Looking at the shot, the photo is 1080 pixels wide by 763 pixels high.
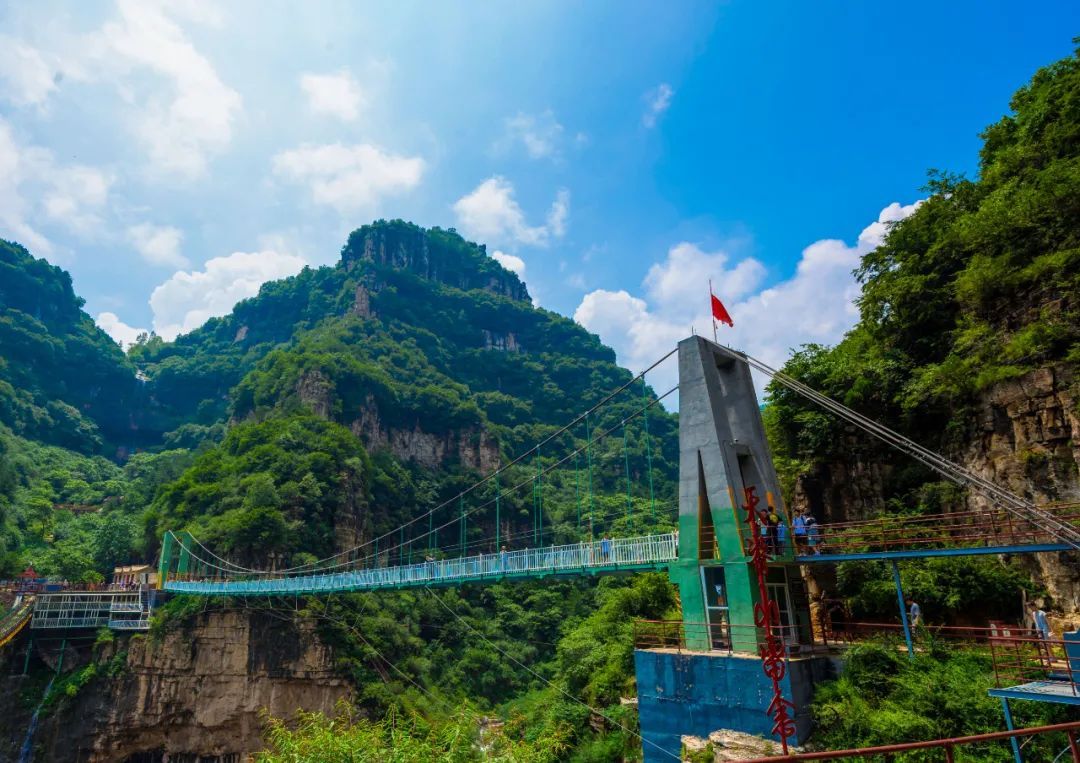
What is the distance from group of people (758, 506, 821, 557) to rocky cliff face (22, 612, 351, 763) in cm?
1904

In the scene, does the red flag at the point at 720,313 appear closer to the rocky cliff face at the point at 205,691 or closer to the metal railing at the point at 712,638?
the metal railing at the point at 712,638

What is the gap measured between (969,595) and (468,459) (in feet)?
131

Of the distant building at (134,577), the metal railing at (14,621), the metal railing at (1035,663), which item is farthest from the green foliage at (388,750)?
the distant building at (134,577)

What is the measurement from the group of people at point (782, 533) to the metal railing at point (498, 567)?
164 centimetres

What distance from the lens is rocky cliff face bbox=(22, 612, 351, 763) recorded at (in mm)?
21469

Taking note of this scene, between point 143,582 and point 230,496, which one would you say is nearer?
point 143,582

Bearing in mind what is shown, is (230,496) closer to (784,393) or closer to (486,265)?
(784,393)

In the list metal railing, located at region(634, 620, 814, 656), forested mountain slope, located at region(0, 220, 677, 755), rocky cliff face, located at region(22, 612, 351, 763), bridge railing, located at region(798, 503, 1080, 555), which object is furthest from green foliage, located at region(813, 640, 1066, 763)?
rocky cliff face, located at region(22, 612, 351, 763)

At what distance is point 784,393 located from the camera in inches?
543

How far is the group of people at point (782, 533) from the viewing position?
8445mm

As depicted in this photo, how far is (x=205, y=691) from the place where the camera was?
21.9m

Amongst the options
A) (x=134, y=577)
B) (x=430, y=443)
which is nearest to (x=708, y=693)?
(x=134, y=577)

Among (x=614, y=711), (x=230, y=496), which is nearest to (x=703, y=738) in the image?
(x=614, y=711)

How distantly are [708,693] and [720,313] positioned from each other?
6.10 m
